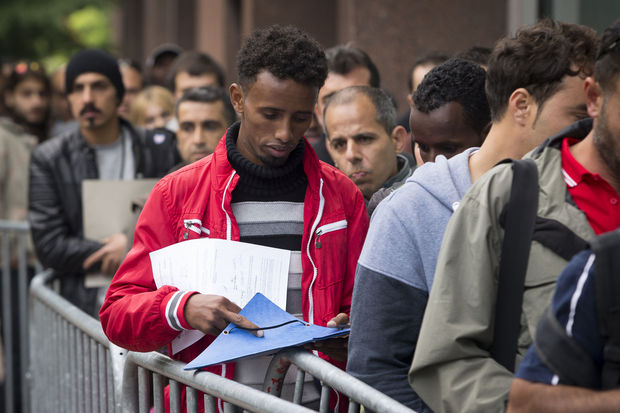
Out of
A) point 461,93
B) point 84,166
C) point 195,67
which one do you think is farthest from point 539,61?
point 195,67

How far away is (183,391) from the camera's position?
3047mm

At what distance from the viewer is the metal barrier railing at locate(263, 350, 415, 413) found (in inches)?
90.0

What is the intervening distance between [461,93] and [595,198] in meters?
1.03

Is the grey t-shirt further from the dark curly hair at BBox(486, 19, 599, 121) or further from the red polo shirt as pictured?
the red polo shirt

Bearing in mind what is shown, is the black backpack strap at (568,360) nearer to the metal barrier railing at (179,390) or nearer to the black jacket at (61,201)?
the metal barrier railing at (179,390)

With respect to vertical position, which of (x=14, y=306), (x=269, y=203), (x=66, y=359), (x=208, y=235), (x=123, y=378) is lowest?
(x=14, y=306)

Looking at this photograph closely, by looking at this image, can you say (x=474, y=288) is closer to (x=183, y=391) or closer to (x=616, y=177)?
(x=616, y=177)

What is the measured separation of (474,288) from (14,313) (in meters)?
5.58

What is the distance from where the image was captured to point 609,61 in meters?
2.10

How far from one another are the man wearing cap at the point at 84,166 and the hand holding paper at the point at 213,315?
8.25ft

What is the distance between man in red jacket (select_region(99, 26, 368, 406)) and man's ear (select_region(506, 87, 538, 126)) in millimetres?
813

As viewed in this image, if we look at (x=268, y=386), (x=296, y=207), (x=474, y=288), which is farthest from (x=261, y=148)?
(x=474, y=288)

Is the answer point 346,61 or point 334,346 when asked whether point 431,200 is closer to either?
point 334,346

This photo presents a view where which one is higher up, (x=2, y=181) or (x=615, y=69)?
(x=615, y=69)
